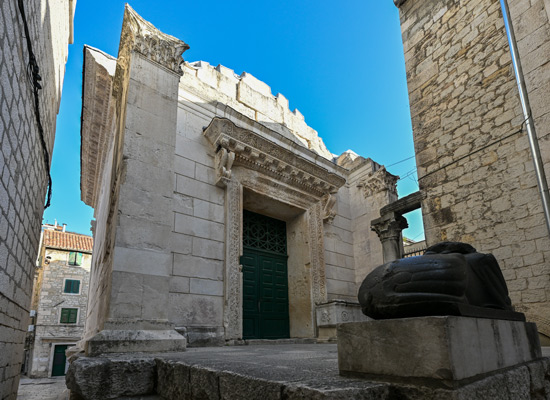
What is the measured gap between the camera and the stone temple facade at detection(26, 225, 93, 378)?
2081 cm

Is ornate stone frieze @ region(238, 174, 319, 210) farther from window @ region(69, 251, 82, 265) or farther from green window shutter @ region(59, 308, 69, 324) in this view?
window @ region(69, 251, 82, 265)

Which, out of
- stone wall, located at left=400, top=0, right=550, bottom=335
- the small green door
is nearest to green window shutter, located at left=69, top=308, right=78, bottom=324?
the small green door

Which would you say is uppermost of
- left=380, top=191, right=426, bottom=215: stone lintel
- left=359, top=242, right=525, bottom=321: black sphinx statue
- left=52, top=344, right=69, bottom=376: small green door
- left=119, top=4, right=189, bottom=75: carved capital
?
left=119, top=4, right=189, bottom=75: carved capital

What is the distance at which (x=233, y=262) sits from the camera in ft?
19.0

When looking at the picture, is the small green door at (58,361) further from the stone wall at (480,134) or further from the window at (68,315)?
the stone wall at (480,134)

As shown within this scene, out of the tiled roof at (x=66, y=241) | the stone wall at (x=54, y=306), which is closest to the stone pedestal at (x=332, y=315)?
the stone wall at (x=54, y=306)

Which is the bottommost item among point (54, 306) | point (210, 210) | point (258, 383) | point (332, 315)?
point (258, 383)

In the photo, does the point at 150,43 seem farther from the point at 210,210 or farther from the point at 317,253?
the point at 317,253

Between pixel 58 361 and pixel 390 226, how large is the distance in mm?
22593

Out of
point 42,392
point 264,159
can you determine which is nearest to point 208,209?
point 264,159

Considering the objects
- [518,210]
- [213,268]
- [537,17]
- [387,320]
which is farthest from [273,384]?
[537,17]

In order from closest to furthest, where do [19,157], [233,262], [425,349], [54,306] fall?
[425,349] → [19,157] → [233,262] → [54,306]

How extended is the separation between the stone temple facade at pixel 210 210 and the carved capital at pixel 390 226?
1.69 ft

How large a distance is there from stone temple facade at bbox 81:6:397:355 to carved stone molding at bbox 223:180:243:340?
22mm
